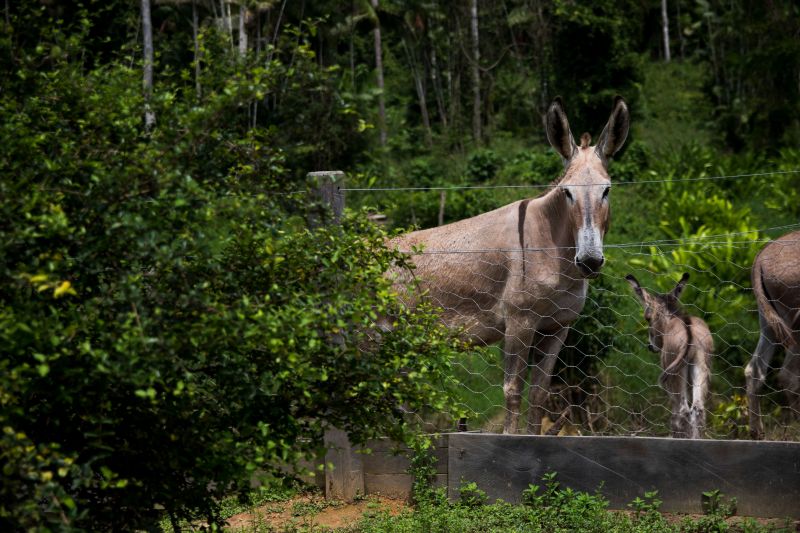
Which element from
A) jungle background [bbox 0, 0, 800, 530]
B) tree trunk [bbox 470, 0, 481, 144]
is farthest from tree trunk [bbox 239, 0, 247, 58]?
jungle background [bbox 0, 0, 800, 530]

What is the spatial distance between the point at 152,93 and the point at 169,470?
5.66 feet

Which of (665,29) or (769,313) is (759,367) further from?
(665,29)

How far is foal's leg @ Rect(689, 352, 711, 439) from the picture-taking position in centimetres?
705

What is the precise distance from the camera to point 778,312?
7617 millimetres

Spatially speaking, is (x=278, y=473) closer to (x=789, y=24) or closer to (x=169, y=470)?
(x=169, y=470)

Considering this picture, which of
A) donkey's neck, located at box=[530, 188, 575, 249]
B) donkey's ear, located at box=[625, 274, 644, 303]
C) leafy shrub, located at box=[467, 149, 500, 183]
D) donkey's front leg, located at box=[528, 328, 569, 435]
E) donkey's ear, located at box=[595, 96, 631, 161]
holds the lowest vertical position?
leafy shrub, located at box=[467, 149, 500, 183]

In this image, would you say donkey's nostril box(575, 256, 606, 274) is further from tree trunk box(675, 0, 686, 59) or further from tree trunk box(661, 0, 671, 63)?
A: tree trunk box(675, 0, 686, 59)

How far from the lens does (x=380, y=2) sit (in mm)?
31828

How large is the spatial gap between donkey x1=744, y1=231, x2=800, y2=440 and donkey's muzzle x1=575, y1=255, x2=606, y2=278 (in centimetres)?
179

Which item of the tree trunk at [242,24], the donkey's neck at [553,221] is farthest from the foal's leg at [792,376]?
the tree trunk at [242,24]

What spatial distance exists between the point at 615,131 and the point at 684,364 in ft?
6.00

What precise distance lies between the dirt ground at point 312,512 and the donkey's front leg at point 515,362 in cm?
102

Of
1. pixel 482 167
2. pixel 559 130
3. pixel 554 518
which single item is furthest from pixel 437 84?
pixel 554 518

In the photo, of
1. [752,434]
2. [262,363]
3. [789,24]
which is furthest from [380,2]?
[262,363]
